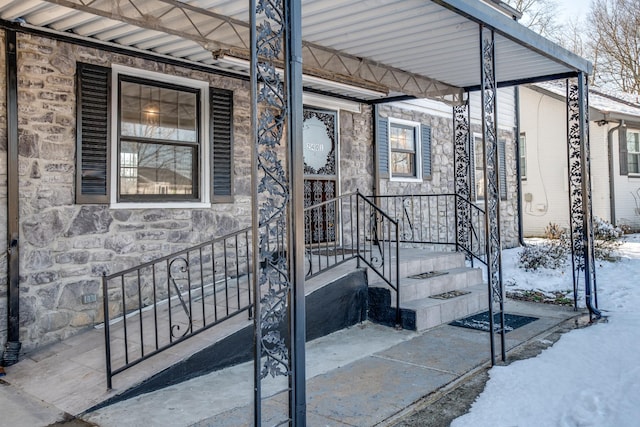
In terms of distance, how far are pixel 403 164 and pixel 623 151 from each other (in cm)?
971

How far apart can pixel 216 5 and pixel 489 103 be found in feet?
8.22

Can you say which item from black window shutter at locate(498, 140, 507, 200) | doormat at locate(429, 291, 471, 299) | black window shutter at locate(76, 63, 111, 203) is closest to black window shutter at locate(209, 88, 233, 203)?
black window shutter at locate(76, 63, 111, 203)

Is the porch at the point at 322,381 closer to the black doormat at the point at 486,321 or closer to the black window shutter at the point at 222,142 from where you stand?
the black doormat at the point at 486,321

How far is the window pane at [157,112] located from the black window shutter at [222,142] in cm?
22

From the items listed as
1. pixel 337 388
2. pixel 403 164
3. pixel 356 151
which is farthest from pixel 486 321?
pixel 403 164

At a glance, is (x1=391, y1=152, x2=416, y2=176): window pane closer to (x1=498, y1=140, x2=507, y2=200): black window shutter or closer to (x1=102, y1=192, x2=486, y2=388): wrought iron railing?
(x1=102, y1=192, x2=486, y2=388): wrought iron railing

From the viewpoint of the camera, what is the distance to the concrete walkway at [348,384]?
3.20m

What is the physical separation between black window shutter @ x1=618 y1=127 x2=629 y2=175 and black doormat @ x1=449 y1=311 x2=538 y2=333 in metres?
11.4

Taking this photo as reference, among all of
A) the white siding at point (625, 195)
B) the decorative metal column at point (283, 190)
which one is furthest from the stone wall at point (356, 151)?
the white siding at point (625, 195)

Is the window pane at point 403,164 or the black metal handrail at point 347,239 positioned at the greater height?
the window pane at point 403,164

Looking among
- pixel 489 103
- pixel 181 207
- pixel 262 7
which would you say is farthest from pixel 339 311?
pixel 262 7

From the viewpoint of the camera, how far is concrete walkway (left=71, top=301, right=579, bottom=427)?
3.20m

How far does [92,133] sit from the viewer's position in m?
4.87

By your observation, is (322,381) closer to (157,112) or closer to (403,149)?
(157,112)
